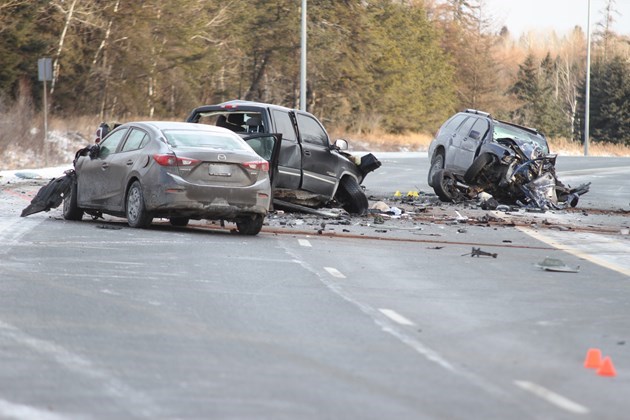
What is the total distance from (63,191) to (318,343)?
34.9ft

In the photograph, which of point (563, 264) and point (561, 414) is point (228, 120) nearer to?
point (563, 264)

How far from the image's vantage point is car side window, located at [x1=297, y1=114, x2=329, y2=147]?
19781 mm

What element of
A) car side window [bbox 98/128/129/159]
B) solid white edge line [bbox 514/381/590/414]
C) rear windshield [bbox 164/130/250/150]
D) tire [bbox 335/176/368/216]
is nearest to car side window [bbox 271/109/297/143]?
tire [bbox 335/176/368/216]

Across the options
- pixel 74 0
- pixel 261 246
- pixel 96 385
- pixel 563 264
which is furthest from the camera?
pixel 74 0

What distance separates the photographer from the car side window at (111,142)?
58.9 feet

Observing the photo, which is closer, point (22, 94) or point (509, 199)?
point (509, 199)

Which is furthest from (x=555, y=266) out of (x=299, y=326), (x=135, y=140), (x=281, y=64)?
(x=281, y=64)

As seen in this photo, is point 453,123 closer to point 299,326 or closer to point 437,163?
point 437,163

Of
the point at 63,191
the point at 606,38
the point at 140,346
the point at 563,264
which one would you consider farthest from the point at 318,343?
the point at 606,38

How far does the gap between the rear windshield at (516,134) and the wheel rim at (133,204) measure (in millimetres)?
9968

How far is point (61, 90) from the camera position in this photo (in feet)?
174

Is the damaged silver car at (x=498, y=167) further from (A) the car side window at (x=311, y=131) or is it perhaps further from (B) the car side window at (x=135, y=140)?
(B) the car side window at (x=135, y=140)

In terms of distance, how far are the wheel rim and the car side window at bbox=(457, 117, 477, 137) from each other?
34.2ft

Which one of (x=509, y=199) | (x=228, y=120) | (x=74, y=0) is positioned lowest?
(x=509, y=199)
